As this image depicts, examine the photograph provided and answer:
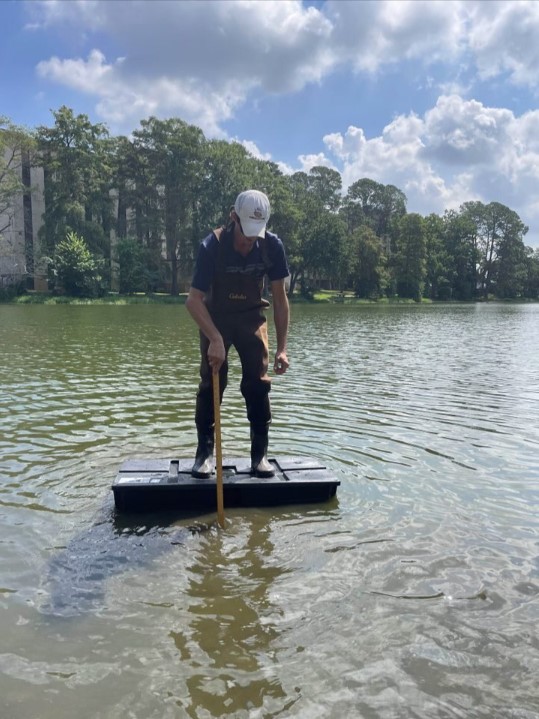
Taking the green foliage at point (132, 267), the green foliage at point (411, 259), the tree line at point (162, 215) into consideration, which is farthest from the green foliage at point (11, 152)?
the green foliage at point (411, 259)

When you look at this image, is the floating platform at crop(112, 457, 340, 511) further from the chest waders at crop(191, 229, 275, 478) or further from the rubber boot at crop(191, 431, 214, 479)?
the chest waders at crop(191, 229, 275, 478)

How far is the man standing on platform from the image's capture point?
17.2 ft

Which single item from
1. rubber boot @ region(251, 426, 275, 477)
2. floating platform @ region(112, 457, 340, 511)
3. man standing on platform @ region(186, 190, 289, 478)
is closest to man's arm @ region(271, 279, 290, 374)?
man standing on platform @ region(186, 190, 289, 478)

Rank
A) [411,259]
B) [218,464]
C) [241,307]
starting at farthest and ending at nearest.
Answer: [411,259] < [241,307] < [218,464]

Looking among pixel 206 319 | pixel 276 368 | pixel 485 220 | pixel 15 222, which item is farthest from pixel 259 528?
pixel 485 220

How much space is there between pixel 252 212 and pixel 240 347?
53.2 inches

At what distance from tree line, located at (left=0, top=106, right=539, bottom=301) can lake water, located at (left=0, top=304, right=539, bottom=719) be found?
62.1 meters

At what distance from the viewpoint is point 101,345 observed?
20734mm

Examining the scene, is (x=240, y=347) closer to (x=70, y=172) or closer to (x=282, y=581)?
(x=282, y=581)

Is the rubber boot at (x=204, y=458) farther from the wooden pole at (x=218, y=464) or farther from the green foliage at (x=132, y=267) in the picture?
the green foliage at (x=132, y=267)

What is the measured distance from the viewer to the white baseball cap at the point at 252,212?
17.0ft

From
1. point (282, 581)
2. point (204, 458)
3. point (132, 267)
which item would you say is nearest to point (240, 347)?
point (204, 458)

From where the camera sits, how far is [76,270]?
6462cm

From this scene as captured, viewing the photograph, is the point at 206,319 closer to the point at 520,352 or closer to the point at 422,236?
the point at 520,352
